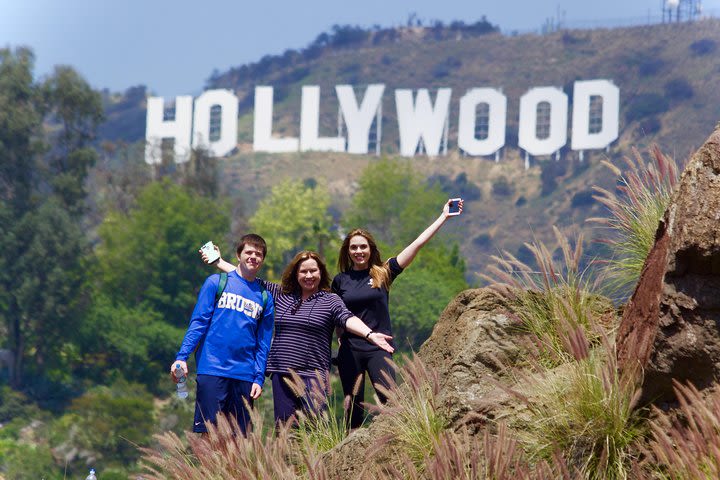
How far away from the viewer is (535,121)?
152 meters

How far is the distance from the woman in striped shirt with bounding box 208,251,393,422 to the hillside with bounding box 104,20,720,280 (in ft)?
395

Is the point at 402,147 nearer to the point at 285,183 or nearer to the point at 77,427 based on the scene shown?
the point at 285,183

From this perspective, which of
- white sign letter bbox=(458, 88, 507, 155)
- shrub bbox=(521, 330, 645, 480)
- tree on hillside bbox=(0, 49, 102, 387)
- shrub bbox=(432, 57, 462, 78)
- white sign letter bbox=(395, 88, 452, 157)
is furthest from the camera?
shrub bbox=(432, 57, 462, 78)

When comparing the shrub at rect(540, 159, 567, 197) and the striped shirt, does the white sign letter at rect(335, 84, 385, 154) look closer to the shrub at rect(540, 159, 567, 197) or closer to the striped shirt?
the shrub at rect(540, 159, 567, 197)

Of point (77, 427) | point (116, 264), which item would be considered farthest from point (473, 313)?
point (116, 264)

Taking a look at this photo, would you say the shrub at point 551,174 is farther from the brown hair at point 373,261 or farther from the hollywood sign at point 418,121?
the brown hair at point 373,261

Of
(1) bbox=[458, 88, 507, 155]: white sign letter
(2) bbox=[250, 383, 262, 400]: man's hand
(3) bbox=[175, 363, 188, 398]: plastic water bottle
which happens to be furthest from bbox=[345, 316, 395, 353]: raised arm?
(1) bbox=[458, 88, 507, 155]: white sign letter

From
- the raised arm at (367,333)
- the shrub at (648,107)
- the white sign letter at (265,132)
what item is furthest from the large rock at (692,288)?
the white sign letter at (265,132)

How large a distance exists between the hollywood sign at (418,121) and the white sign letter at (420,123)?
12cm

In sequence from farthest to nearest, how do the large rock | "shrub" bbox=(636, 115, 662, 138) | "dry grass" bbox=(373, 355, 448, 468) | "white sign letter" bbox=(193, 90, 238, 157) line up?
"white sign letter" bbox=(193, 90, 238, 157) → "shrub" bbox=(636, 115, 662, 138) → "dry grass" bbox=(373, 355, 448, 468) → the large rock

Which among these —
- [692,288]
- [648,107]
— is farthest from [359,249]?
[648,107]

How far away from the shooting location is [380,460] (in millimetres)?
6230

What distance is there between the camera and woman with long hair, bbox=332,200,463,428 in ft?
24.7

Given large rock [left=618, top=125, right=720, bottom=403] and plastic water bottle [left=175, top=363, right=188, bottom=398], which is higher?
large rock [left=618, top=125, right=720, bottom=403]
